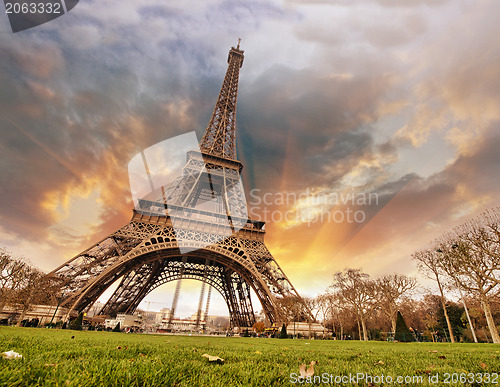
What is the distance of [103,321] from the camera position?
2538 centimetres

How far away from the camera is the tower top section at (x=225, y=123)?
113 ft

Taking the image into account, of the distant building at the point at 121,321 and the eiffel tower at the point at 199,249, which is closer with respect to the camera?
the eiffel tower at the point at 199,249

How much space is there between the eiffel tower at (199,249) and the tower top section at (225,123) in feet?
0.51

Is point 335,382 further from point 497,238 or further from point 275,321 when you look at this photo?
point 275,321

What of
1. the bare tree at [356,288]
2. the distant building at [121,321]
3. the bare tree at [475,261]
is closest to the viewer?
the bare tree at [475,261]

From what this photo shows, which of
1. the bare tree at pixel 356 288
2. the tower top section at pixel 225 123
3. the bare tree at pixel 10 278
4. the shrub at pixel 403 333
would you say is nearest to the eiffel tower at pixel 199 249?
the tower top section at pixel 225 123

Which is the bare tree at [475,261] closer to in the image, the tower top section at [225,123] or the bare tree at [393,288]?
the bare tree at [393,288]

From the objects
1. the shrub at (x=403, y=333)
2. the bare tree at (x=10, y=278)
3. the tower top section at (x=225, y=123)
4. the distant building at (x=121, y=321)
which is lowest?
the distant building at (x=121, y=321)

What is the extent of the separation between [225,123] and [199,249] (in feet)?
67.9

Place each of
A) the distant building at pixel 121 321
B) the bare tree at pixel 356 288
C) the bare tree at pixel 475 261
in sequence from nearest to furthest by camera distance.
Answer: the bare tree at pixel 475 261
the distant building at pixel 121 321
the bare tree at pixel 356 288

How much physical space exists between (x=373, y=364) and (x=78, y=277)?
78.0 ft

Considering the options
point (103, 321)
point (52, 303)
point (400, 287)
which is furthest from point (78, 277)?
point (400, 287)

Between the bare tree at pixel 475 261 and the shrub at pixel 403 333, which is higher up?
the bare tree at pixel 475 261

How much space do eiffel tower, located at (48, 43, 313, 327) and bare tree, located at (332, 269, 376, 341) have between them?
435 inches
